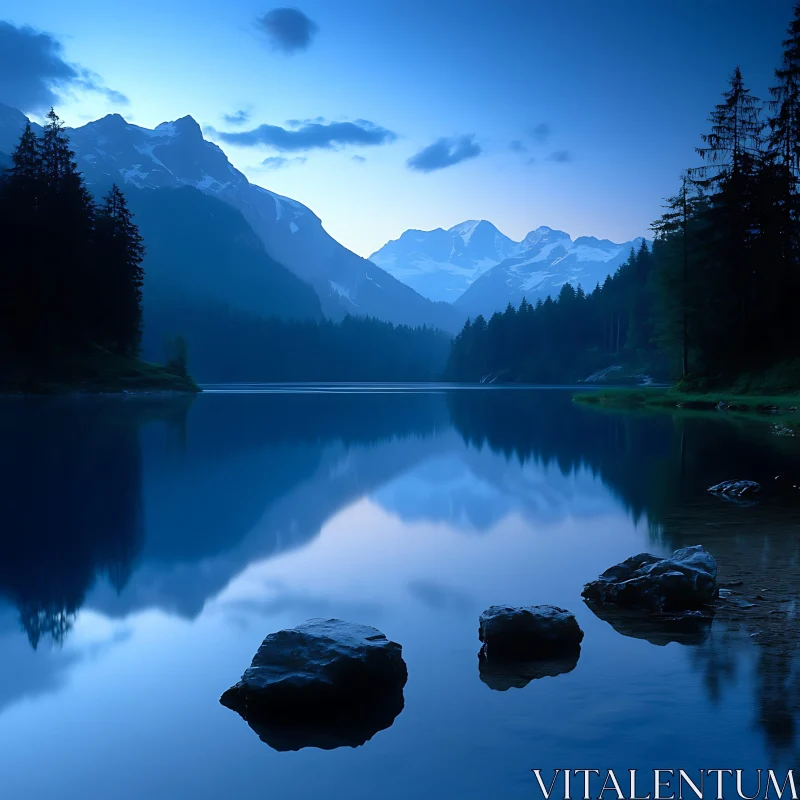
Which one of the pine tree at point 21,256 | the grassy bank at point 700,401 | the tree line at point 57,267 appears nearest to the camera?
the grassy bank at point 700,401

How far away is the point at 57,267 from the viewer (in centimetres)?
7738

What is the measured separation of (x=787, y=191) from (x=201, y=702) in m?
60.3

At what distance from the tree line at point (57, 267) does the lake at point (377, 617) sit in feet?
180

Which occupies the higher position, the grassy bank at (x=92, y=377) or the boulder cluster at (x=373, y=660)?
the grassy bank at (x=92, y=377)

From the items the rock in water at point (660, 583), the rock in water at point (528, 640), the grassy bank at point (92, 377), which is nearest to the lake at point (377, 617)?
the rock in water at point (528, 640)

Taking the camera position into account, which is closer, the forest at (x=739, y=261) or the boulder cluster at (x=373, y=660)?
the boulder cluster at (x=373, y=660)

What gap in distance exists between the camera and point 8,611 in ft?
29.9

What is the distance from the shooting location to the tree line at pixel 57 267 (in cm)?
7156

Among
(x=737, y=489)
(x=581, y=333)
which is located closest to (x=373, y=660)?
(x=737, y=489)

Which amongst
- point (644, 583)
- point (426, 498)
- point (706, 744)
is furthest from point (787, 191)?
point (706, 744)

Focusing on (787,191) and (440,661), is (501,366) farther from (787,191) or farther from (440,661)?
(440,661)

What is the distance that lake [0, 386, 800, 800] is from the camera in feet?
17.7

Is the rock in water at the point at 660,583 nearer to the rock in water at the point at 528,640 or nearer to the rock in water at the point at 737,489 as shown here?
the rock in water at the point at 528,640

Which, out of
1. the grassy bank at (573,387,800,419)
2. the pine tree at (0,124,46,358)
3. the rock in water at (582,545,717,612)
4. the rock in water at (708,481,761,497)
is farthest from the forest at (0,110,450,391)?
the rock in water at (582,545,717,612)
